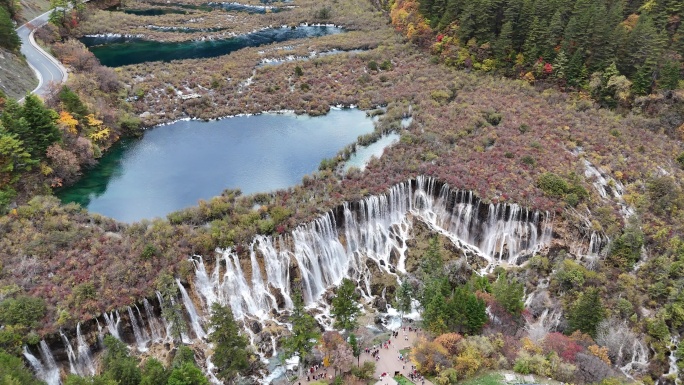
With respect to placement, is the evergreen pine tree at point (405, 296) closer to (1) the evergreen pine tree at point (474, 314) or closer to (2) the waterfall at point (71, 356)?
(1) the evergreen pine tree at point (474, 314)

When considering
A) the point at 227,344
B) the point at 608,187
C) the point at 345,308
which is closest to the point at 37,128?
the point at 227,344

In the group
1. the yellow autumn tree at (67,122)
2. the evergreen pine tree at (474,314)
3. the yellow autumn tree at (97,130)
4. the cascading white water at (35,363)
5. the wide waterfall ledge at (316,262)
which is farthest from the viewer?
the yellow autumn tree at (97,130)

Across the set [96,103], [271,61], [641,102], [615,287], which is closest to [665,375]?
[615,287]

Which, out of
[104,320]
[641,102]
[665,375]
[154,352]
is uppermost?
[641,102]

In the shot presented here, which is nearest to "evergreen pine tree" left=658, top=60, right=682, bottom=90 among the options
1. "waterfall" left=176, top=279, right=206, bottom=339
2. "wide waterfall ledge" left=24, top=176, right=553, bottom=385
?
"wide waterfall ledge" left=24, top=176, right=553, bottom=385

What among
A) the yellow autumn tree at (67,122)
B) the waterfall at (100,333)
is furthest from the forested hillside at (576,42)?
the waterfall at (100,333)

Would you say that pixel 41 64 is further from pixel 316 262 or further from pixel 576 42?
pixel 576 42

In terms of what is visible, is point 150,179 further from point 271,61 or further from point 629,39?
point 629,39
